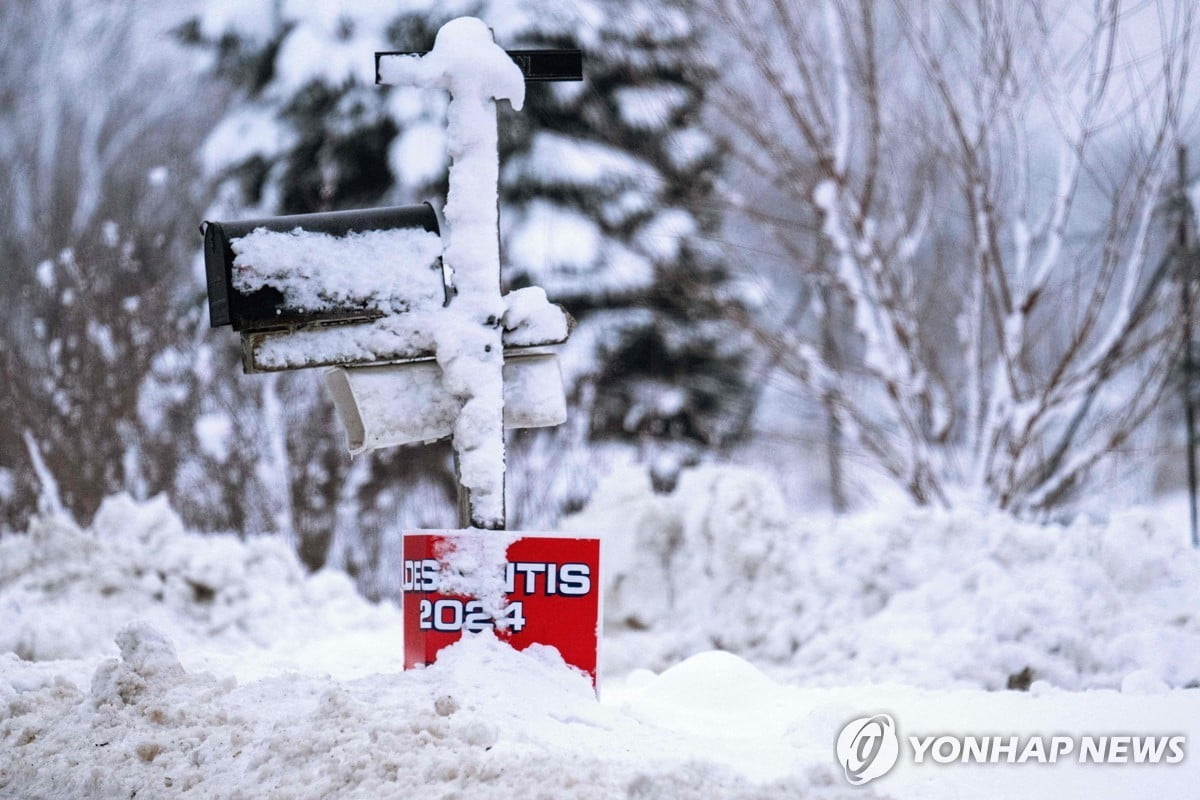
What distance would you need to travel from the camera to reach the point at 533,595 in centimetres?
402

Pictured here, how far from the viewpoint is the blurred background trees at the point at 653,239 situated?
7.50 metres

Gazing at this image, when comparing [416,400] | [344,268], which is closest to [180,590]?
[416,400]

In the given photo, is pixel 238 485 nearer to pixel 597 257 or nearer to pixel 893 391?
pixel 597 257

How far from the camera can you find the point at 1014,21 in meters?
7.23

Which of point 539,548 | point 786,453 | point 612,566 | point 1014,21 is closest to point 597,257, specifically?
point 786,453

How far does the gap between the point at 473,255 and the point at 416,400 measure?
540mm

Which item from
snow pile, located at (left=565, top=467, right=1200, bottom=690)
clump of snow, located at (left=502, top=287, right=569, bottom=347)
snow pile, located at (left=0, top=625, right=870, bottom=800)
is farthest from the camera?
snow pile, located at (left=565, top=467, right=1200, bottom=690)

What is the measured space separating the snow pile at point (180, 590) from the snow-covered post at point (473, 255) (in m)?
2.82

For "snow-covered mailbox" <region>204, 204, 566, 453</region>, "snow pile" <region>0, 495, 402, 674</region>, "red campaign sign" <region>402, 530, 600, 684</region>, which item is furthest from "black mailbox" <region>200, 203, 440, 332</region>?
"snow pile" <region>0, 495, 402, 674</region>

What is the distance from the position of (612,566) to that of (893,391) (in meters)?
2.24

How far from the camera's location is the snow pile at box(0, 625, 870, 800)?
3082mm

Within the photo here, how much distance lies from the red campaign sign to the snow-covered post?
203 millimetres

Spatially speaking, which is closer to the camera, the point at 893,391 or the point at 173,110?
the point at 893,391

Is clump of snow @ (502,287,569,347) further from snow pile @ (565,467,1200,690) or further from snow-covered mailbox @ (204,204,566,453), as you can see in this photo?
snow pile @ (565,467,1200,690)
